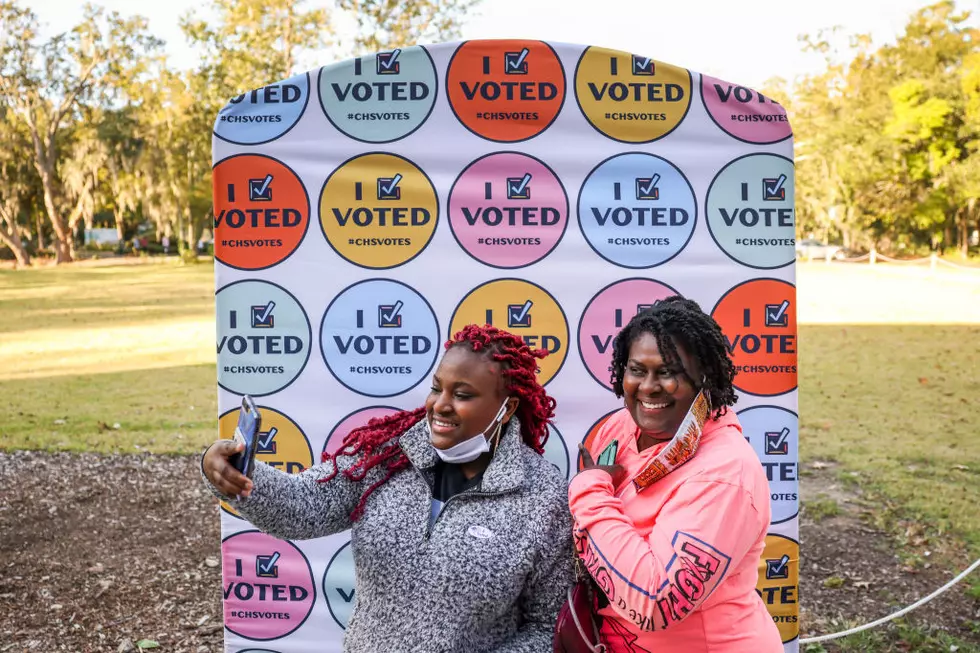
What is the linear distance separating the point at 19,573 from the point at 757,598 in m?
4.54

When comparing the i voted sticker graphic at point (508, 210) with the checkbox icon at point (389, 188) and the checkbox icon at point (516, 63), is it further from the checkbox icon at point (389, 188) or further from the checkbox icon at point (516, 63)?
the checkbox icon at point (516, 63)

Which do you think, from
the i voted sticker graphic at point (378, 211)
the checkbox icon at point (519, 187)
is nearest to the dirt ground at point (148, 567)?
the i voted sticker graphic at point (378, 211)

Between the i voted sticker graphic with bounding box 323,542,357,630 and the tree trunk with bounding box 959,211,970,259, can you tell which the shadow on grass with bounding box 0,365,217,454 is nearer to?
the i voted sticker graphic with bounding box 323,542,357,630

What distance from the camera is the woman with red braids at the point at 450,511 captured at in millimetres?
2104

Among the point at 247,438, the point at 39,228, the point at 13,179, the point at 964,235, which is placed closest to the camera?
the point at 247,438

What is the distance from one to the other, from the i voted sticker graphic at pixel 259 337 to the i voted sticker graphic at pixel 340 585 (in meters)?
0.77

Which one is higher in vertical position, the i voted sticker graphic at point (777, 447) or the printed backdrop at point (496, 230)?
the printed backdrop at point (496, 230)

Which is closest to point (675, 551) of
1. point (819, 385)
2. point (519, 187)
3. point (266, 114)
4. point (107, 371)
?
point (519, 187)

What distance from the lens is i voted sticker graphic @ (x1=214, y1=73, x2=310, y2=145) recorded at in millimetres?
3180

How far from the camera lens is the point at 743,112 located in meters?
3.16

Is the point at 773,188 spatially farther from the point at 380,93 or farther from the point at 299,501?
the point at 299,501

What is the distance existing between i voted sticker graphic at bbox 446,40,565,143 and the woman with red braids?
118 cm

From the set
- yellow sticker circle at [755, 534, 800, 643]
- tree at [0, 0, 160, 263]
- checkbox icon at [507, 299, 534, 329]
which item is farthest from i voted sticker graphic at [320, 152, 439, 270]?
tree at [0, 0, 160, 263]

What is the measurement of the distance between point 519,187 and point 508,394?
3.80ft
